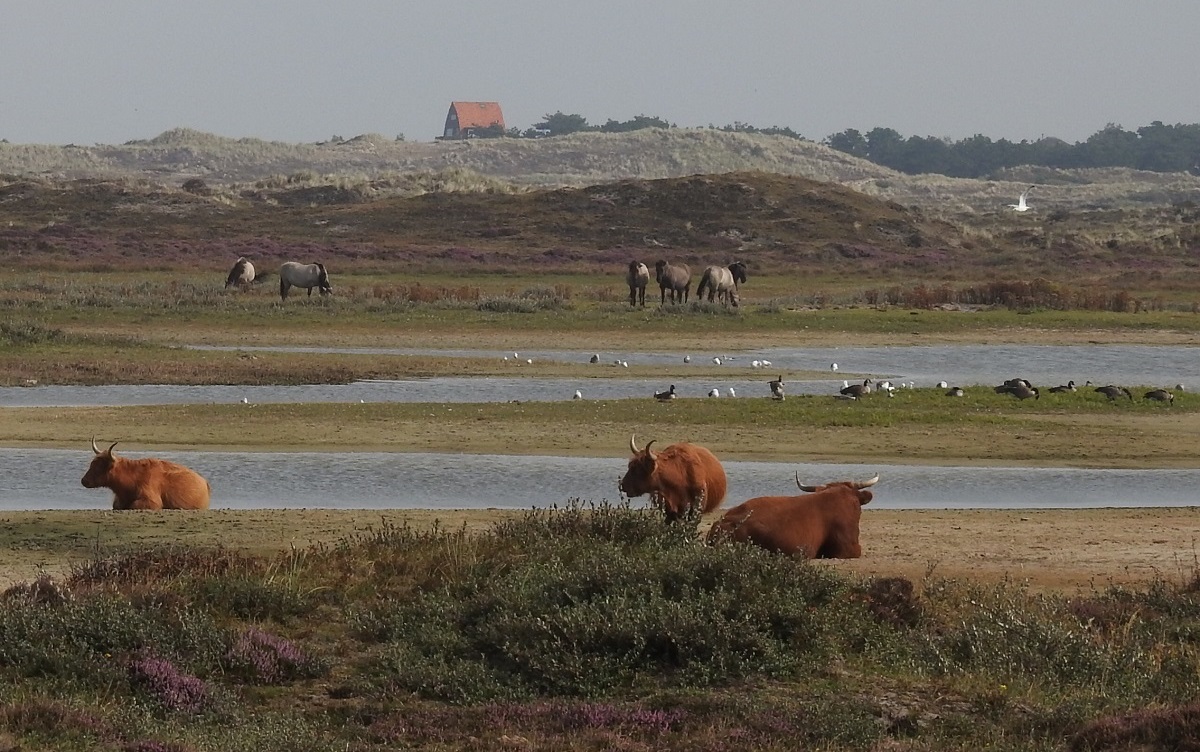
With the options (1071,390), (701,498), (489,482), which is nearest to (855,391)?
(1071,390)

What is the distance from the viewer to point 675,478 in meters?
13.7

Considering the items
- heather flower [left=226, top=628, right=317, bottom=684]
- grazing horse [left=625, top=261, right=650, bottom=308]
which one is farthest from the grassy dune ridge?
grazing horse [left=625, top=261, right=650, bottom=308]

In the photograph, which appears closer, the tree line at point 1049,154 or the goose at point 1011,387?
the goose at point 1011,387

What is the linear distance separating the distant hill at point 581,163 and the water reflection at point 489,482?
331 feet

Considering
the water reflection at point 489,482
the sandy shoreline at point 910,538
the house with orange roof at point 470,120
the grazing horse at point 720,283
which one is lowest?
the water reflection at point 489,482

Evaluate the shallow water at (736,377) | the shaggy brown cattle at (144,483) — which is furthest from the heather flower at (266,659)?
the shallow water at (736,377)

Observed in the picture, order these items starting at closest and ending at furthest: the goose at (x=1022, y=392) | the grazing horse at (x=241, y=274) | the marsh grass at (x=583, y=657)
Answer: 1. the marsh grass at (x=583, y=657)
2. the goose at (x=1022, y=392)
3. the grazing horse at (x=241, y=274)

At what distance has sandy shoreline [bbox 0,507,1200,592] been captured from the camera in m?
12.2

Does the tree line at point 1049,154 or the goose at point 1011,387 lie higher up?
the tree line at point 1049,154

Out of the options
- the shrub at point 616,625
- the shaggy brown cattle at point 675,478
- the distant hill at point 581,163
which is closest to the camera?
the shrub at point 616,625

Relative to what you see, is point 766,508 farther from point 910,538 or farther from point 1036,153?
point 1036,153

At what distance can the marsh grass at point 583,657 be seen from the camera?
316 inches

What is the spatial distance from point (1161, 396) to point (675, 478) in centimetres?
1282

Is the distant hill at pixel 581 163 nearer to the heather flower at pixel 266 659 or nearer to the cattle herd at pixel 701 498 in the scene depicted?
the cattle herd at pixel 701 498
